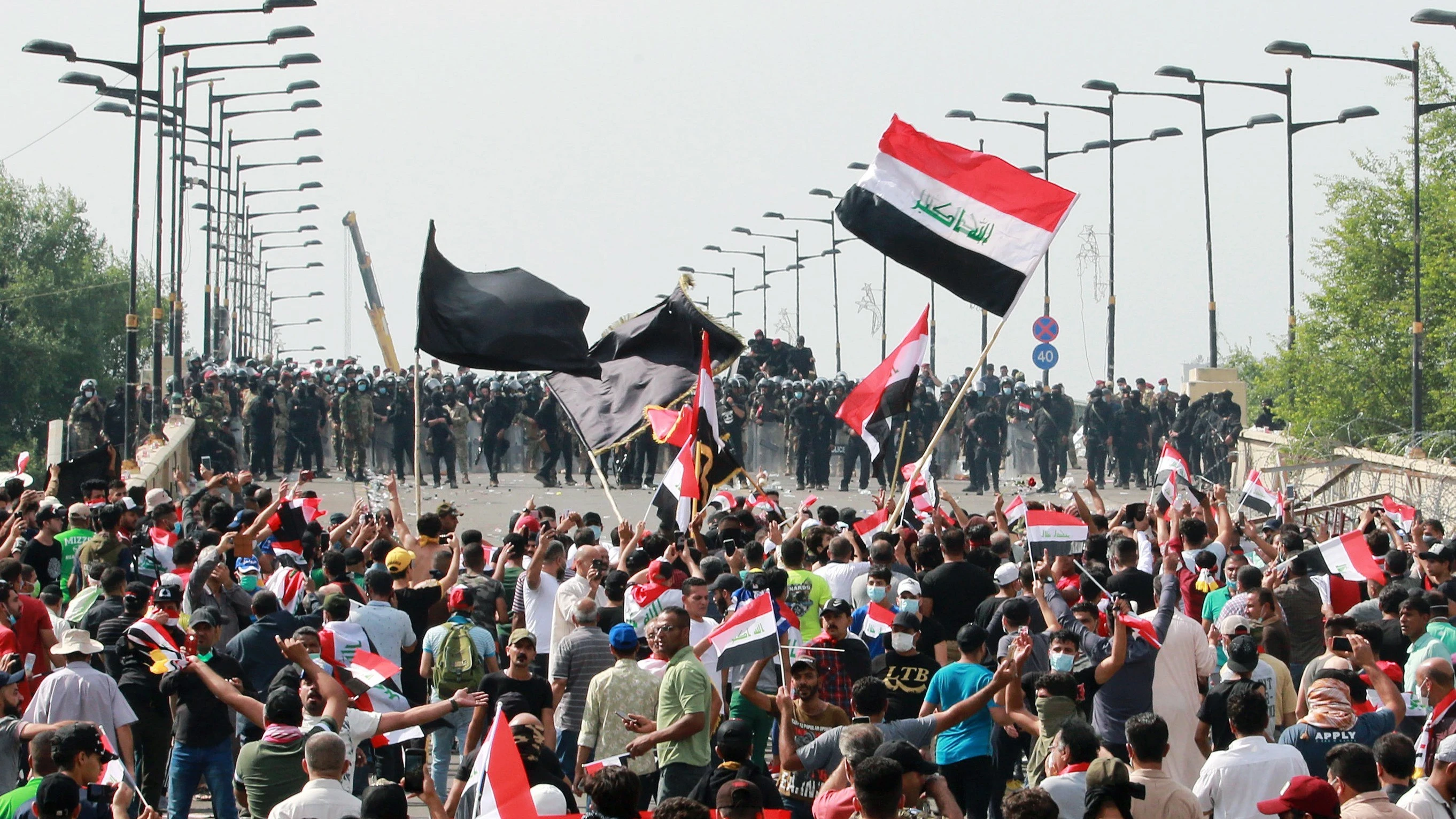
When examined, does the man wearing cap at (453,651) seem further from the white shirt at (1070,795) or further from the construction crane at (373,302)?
the construction crane at (373,302)

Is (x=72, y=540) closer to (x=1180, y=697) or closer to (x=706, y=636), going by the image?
(x=706, y=636)

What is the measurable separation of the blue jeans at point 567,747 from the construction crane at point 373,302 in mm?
12898

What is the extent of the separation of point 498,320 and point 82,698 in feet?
21.1

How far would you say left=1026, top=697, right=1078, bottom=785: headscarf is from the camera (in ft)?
29.7

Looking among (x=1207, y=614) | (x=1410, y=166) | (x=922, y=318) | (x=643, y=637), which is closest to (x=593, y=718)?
(x=643, y=637)

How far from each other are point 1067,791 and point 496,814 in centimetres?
224

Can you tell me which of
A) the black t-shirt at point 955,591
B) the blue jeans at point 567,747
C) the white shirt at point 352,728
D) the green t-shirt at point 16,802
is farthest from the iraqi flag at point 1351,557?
the green t-shirt at point 16,802

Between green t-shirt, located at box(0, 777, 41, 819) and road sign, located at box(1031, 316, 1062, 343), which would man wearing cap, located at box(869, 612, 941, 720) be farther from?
road sign, located at box(1031, 316, 1062, 343)

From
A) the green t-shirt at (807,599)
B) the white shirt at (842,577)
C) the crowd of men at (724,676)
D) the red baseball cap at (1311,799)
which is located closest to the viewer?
the red baseball cap at (1311,799)

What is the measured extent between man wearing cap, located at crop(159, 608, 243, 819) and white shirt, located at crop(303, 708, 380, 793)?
3.53 ft

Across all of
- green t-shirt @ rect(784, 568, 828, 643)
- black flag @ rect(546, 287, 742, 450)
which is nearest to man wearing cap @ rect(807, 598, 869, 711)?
green t-shirt @ rect(784, 568, 828, 643)

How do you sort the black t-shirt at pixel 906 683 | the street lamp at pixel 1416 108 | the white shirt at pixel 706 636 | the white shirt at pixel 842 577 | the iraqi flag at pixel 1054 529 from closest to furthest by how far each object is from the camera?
1. the black t-shirt at pixel 906 683
2. the white shirt at pixel 706 636
3. the white shirt at pixel 842 577
4. the iraqi flag at pixel 1054 529
5. the street lamp at pixel 1416 108

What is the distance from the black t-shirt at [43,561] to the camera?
13.4 m

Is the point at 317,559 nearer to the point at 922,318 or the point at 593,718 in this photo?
the point at 922,318
